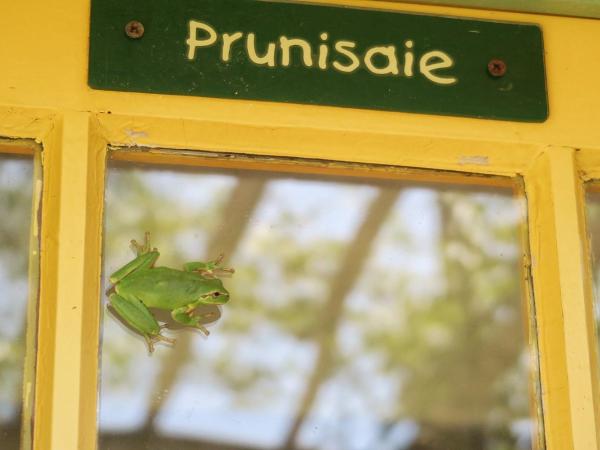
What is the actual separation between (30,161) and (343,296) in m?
0.82

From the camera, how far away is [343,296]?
11.0ft

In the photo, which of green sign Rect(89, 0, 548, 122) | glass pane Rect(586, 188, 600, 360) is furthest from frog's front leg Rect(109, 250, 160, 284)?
glass pane Rect(586, 188, 600, 360)

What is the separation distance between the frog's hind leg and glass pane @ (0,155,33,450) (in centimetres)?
35

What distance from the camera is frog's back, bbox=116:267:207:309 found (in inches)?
127

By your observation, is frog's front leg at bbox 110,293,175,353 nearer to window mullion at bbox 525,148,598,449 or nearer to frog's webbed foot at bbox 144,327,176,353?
frog's webbed foot at bbox 144,327,176,353

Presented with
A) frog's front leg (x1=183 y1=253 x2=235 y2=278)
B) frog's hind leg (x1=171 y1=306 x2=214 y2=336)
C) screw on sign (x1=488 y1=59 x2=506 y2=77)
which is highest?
screw on sign (x1=488 y1=59 x2=506 y2=77)

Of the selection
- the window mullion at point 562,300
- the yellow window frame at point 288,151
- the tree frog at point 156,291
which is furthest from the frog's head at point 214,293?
the window mullion at point 562,300

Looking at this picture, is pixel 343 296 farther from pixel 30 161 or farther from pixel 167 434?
pixel 30 161

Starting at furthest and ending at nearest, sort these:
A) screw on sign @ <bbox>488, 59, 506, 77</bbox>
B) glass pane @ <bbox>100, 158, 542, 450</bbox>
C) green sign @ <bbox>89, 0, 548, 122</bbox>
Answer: screw on sign @ <bbox>488, 59, 506, 77</bbox> → green sign @ <bbox>89, 0, 548, 122</bbox> → glass pane @ <bbox>100, 158, 542, 450</bbox>

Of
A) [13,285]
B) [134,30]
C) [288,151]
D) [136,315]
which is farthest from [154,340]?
[134,30]

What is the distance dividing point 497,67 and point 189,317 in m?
1.00

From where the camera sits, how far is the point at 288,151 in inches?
134

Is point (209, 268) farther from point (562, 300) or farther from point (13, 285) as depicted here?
point (562, 300)

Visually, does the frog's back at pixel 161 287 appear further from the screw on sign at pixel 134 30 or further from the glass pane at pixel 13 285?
the screw on sign at pixel 134 30
